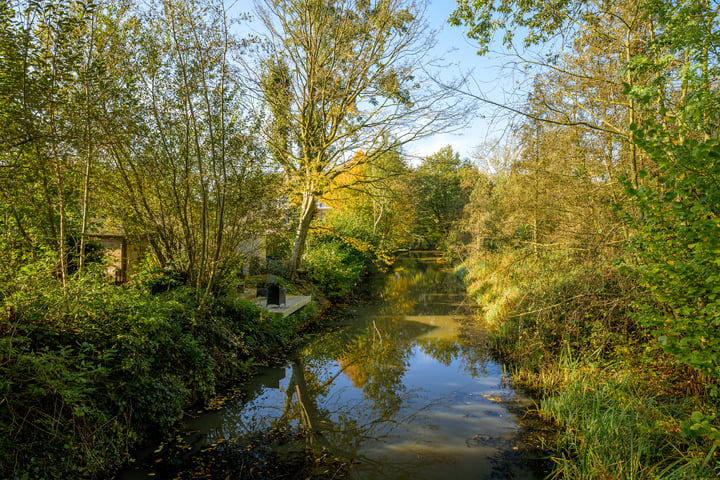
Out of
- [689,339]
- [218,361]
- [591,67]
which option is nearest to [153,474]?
[218,361]

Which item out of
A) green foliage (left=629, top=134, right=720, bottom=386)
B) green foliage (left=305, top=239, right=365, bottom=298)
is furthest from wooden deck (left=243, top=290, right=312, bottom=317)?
green foliage (left=629, top=134, right=720, bottom=386)

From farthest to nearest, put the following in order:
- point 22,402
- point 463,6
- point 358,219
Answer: point 358,219 < point 463,6 < point 22,402

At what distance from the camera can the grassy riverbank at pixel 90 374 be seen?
11.6 ft

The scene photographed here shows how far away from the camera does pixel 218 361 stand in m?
6.89

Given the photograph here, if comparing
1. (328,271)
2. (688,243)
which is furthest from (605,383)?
(328,271)

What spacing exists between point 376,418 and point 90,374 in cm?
378

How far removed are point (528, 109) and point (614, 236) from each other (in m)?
2.49

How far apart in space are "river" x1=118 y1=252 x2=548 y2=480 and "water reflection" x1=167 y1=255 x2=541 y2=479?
0.02m

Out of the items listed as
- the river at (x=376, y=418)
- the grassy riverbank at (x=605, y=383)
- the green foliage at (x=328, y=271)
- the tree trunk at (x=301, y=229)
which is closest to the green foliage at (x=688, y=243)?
the grassy riverbank at (x=605, y=383)

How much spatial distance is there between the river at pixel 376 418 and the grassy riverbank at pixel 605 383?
552 mm

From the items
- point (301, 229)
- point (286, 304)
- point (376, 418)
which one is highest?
point (301, 229)

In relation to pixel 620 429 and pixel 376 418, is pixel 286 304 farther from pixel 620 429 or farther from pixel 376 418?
pixel 620 429

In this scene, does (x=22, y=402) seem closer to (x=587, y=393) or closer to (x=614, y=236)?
(x=587, y=393)

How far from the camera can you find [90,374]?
423cm
